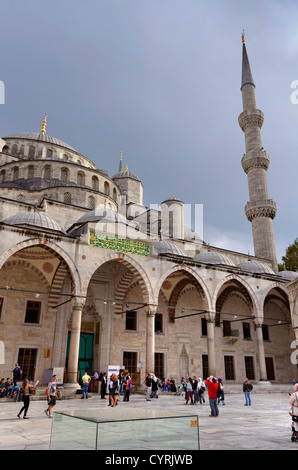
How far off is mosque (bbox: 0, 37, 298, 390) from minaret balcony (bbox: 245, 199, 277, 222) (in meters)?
0.07

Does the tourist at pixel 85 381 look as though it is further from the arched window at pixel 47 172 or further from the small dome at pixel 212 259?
the arched window at pixel 47 172

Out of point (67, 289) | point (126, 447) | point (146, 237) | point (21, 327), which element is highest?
point (146, 237)

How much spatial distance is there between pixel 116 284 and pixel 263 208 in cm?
1196

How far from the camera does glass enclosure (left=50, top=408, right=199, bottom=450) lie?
265 centimetres

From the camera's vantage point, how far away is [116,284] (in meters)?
16.9

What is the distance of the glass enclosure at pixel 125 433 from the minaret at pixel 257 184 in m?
22.0

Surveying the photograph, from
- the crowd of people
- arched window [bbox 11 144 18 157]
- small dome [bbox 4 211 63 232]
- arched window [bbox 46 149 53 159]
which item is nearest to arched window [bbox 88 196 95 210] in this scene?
small dome [bbox 4 211 63 232]

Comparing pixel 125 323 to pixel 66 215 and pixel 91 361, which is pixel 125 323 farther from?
pixel 66 215

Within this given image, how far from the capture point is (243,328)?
20859 millimetres

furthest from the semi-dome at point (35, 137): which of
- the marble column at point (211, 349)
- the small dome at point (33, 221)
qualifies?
the marble column at point (211, 349)

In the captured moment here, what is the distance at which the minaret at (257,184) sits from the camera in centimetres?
2383

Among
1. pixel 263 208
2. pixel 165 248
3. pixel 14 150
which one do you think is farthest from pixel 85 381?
pixel 263 208

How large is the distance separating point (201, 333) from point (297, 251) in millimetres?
12470
